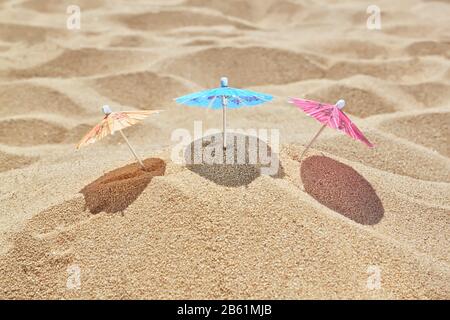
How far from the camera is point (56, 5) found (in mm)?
4754

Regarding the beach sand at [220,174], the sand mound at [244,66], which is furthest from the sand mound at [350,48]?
the sand mound at [244,66]

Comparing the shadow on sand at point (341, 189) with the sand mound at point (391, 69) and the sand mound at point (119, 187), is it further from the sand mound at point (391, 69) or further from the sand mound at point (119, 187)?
the sand mound at point (391, 69)

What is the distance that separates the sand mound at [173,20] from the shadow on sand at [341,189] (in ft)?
9.80

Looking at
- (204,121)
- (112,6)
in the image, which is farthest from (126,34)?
(204,121)

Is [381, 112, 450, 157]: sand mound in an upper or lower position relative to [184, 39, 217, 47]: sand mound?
lower

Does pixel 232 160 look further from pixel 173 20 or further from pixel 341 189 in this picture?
pixel 173 20

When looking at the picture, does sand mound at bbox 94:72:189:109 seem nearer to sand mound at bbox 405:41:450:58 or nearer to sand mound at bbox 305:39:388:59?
sand mound at bbox 305:39:388:59

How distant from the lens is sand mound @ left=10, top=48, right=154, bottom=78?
3.41m

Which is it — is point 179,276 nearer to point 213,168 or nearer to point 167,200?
point 167,200

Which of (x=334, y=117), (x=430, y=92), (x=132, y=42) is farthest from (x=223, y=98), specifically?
(x=132, y=42)

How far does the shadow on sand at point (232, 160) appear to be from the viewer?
1.63 metres

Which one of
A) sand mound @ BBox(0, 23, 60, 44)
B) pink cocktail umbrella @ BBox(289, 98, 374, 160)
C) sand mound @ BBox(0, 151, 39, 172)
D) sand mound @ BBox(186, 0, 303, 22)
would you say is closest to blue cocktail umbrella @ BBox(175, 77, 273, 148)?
pink cocktail umbrella @ BBox(289, 98, 374, 160)

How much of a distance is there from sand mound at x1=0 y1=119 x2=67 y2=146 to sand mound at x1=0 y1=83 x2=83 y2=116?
0.20 m
